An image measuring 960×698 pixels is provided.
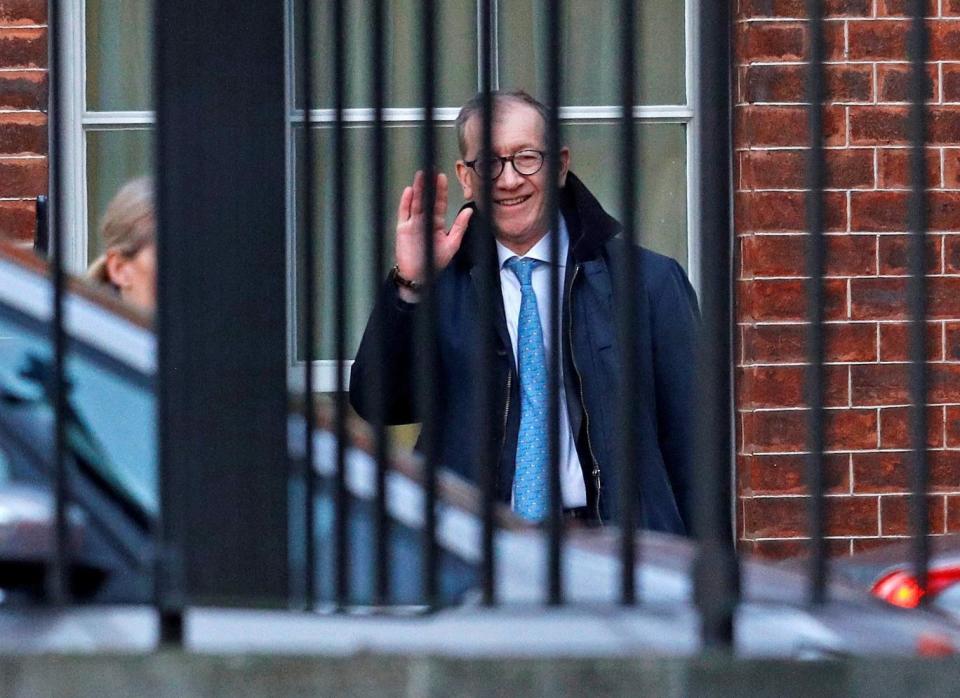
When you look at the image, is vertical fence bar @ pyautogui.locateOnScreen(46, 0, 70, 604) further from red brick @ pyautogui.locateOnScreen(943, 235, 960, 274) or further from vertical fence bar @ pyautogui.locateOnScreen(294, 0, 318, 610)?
red brick @ pyautogui.locateOnScreen(943, 235, 960, 274)

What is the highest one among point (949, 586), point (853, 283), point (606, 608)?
point (853, 283)

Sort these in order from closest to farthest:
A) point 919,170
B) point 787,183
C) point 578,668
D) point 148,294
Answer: point 578,668
point 919,170
point 148,294
point 787,183

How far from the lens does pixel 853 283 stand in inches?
221

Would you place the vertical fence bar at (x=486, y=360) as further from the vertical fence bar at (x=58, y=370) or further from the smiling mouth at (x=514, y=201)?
the smiling mouth at (x=514, y=201)

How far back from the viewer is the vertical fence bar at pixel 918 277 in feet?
6.49

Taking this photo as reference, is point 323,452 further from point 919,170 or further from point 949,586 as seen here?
point 949,586

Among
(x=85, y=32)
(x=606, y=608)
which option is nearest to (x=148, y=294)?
(x=606, y=608)

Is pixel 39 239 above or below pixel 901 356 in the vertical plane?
above

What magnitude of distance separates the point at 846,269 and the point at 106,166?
2657mm

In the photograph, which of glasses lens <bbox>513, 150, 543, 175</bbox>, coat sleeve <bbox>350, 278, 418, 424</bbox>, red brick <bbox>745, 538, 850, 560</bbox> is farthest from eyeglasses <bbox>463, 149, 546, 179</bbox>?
red brick <bbox>745, 538, 850, 560</bbox>

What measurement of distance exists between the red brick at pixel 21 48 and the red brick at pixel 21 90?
0.03 m

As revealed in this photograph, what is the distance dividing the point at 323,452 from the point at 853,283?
11.4 feet

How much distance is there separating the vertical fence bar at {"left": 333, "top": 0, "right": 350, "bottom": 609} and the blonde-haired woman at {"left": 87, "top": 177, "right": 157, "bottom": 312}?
1268 millimetres

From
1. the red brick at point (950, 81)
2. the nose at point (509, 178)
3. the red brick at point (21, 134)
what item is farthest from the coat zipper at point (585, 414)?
the red brick at point (21, 134)
